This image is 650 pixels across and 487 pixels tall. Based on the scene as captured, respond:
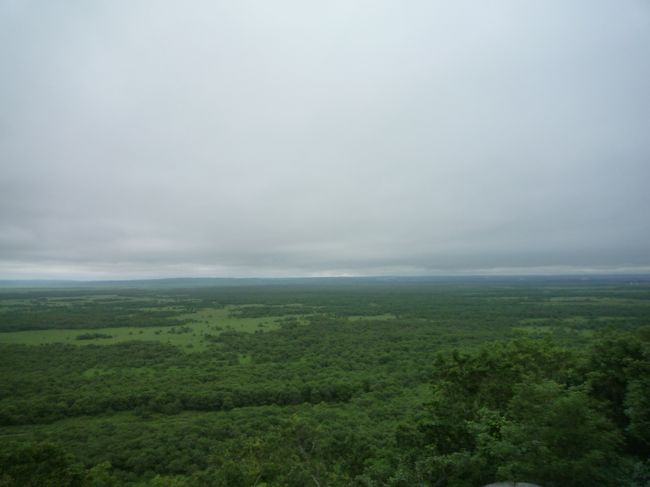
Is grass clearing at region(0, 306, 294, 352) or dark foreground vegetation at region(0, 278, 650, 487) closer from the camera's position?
dark foreground vegetation at region(0, 278, 650, 487)

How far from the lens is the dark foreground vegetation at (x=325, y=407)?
9508 mm

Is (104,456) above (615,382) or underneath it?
underneath

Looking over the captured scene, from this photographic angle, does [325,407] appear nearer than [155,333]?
Yes

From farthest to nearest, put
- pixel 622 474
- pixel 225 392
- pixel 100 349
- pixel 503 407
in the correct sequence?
pixel 100 349 → pixel 225 392 → pixel 503 407 → pixel 622 474

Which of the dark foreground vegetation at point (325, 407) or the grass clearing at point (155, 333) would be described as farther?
the grass clearing at point (155, 333)

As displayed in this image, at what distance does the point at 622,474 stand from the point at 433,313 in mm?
91947

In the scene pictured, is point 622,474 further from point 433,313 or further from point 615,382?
point 433,313

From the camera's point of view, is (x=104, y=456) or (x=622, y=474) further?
(x=104, y=456)

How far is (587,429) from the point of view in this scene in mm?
8375

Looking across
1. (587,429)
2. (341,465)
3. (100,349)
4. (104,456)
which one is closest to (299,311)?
(100,349)

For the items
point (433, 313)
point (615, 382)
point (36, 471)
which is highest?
point (615, 382)

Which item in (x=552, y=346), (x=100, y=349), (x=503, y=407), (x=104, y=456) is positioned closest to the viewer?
(x=503, y=407)

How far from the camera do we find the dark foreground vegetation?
9.51 m

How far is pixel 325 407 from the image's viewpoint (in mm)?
30234
